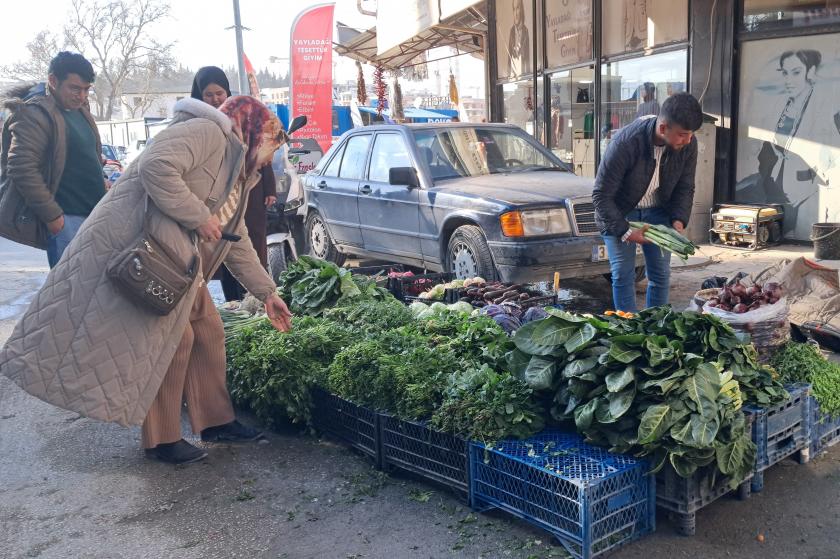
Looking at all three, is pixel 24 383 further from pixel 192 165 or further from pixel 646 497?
pixel 646 497

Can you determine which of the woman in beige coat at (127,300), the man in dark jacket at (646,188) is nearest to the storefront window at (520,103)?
the man in dark jacket at (646,188)

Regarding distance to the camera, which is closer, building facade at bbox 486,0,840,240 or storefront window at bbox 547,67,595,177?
building facade at bbox 486,0,840,240

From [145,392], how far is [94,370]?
0.89ft

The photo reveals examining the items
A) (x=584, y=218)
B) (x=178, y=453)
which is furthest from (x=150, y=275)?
(x=584, y=218)

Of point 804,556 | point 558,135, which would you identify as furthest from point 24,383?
point 558,135

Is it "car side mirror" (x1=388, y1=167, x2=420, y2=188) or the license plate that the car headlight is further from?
"car side mirror" (x1=388, y1=167, x2=420, y2=188)

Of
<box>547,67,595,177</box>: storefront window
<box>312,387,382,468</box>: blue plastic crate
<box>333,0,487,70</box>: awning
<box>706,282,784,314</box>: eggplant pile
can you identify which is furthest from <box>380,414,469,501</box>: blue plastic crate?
<box>547,67,595,177</box>: storefront window

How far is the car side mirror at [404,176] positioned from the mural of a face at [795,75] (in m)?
5.17

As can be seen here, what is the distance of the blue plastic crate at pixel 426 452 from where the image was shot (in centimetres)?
368

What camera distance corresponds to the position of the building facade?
9.68 meters

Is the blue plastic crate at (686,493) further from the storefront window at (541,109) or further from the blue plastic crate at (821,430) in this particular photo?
the storefront window at (541,109)

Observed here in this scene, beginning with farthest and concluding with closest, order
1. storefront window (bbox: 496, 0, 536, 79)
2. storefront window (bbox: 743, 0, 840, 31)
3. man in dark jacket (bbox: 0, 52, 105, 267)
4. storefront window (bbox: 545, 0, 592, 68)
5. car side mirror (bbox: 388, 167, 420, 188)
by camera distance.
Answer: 1. storefront window (bbox: 496, 0, 536, 79)
2. storefront window (bbox: 545, 0, 592, 68)
3. storefront window (bbox: 743, 0, 840, 31)
4. car side mirror (bbox: 388, 167, 420, 188)
5. man in dark jacket (bbox: 0, 52, 105, 267)

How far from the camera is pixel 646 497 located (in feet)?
11.0

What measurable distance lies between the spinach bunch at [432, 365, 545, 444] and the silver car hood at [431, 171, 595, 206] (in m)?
3.74
